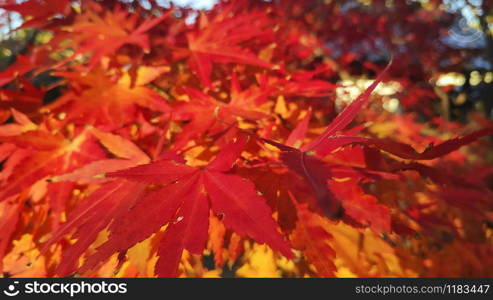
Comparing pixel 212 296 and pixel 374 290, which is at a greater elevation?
pixel 212 296

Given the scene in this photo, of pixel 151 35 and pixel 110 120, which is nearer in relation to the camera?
pixel 110 120

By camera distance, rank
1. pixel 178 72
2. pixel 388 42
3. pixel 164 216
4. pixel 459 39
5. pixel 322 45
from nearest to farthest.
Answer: pixel 164 216
pixel 178 72
pixel 322 45
pixel 388 42
pixel 459 39

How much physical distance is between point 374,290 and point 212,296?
0.41 metres

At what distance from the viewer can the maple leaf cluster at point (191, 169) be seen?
1.60 feet

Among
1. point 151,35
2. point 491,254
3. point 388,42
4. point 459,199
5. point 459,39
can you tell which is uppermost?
point 151,35

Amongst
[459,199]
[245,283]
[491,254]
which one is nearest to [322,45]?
[491,254]

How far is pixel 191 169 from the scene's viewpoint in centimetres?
55

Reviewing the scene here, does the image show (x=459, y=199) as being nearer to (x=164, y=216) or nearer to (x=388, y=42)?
(x=164, y=216)

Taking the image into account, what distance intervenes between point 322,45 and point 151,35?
83.9 inches

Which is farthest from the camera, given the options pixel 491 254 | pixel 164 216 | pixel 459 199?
pixel 491 254

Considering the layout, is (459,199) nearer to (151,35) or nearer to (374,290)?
(374,290)

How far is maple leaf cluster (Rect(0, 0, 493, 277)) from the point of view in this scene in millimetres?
489

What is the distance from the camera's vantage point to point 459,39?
15.9ft

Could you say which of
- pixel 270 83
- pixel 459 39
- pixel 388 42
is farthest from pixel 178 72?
pixel 459 39
